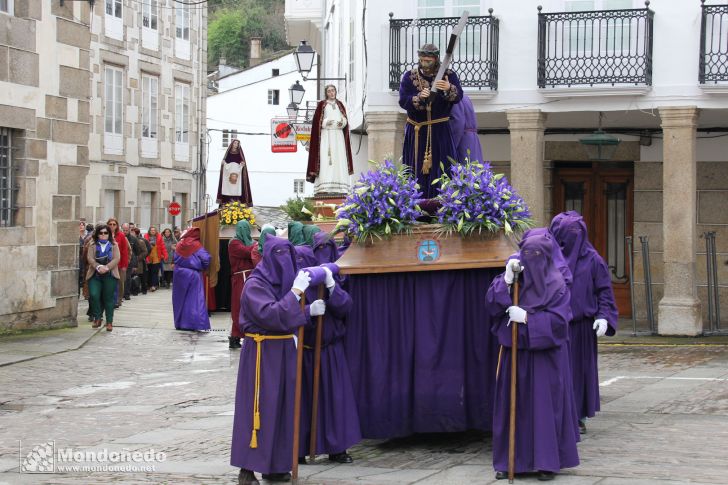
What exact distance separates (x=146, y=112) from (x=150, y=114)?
0.79ft

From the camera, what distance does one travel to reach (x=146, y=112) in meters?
39.0

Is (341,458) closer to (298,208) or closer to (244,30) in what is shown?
(298,208)

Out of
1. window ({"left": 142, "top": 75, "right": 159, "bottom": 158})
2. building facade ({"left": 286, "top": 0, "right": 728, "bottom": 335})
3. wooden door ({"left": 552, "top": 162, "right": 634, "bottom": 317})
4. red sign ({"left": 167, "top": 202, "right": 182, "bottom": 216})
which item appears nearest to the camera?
building facade ({"left": 286, "top": 0, "right": 728, "bottom": 335})

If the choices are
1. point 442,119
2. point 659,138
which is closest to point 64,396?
point 442,119

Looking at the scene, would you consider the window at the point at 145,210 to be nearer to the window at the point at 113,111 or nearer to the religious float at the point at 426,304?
the window at the point at 113,111

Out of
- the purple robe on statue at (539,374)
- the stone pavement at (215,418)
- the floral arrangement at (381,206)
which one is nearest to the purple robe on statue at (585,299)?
the stone pavement at (215,418)

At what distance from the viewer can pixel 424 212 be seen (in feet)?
31.8

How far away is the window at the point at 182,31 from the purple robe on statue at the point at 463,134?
31489 millimetres

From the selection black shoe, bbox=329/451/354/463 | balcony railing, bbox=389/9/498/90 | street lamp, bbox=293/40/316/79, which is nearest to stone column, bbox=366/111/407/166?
balcony railing, bbox=389/9/498/90

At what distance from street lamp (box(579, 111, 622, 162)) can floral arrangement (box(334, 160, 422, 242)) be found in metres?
11.4

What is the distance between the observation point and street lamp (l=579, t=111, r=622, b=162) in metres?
20.5

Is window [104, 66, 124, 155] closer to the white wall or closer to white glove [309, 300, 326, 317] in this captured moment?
the white wall

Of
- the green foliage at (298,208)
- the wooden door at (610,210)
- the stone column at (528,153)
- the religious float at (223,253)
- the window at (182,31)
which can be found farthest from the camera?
the window at (182,31)

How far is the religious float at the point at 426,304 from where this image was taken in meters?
9.32
